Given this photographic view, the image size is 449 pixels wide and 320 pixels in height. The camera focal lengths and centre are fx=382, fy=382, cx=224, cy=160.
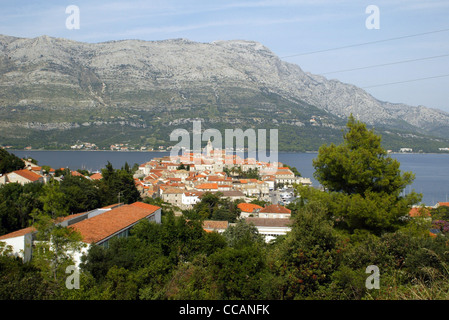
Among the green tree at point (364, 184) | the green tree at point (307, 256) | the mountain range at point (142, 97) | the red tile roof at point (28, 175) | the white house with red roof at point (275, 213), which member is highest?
the mountain range at point (142, 97)

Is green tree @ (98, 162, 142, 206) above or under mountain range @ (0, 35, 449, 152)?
under

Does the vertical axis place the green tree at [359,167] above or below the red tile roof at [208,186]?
above

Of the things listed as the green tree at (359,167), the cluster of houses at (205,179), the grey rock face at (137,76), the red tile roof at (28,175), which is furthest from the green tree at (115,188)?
the grey rock face at (137,76)

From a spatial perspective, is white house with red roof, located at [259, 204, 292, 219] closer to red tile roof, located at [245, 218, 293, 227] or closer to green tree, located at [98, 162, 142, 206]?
red tile roof, located at [245, 218, 293, 227]

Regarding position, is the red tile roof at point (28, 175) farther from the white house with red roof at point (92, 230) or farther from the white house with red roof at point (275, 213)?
the white house with red roof at point (275, 213)

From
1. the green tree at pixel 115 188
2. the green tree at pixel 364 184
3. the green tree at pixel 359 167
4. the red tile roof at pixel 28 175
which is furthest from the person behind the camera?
the red tile roof at pixel 28 175

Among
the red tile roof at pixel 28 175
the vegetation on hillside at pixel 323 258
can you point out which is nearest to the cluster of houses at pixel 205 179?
the red tile roof at pixel 28 175

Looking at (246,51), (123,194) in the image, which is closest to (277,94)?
(246,51)

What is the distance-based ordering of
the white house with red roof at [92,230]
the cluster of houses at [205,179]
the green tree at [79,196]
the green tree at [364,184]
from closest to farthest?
the green tree at [364,184]
the white house with red roof at [92,230]
the green tree at [79,196]
the cluster of houses at [205,179]

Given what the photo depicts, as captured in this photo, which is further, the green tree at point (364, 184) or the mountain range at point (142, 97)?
the mountain range at point (142, 97)

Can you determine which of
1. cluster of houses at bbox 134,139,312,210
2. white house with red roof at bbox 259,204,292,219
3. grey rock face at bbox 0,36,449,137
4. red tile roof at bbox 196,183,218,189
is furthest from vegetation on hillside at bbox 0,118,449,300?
grey rock face at bbox 0,36,449,137
